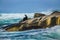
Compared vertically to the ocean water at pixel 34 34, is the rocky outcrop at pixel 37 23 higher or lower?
higher

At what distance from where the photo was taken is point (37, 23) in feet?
7.29

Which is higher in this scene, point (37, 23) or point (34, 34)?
point (37, 23)

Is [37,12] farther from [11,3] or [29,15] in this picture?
[11,3]

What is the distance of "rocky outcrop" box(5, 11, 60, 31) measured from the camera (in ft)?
7.25

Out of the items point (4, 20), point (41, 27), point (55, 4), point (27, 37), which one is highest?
point (55, 4)

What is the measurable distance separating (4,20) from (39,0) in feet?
2.19

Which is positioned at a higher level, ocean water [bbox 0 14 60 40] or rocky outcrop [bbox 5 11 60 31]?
rocky outcrop [bbox 5 11 60 31]

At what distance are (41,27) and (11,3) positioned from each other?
640 mm

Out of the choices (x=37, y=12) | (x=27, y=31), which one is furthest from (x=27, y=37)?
(x=37, y=12)

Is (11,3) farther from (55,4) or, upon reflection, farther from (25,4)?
(55,4)

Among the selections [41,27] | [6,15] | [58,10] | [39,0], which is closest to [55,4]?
[58,10]

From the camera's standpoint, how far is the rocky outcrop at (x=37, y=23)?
2209 millimetres

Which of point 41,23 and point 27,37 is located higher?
point 41,23

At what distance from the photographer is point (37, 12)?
2.29 metres
